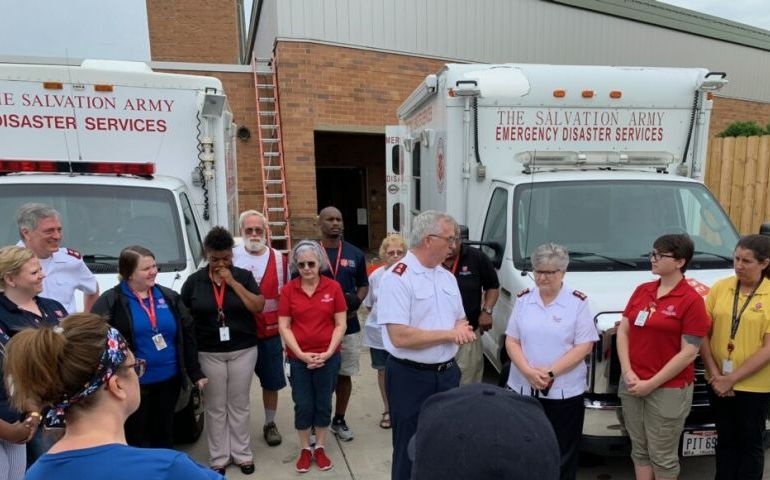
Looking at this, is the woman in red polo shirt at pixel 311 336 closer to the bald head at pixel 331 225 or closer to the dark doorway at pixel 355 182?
the bald head at pixel 331 225

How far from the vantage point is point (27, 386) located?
1.28m

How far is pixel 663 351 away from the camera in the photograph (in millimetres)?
2891

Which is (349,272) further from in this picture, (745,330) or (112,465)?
(112,465)

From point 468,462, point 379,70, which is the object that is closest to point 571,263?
point 468,462

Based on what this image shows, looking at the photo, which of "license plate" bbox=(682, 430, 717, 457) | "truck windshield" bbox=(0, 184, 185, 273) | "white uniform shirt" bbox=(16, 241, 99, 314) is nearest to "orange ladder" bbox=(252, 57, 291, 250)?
"truck windshield" bbox=(0, 184, 185, 273)

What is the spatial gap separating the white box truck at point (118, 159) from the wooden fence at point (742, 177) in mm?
8233

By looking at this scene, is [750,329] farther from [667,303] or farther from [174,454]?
[174,454]

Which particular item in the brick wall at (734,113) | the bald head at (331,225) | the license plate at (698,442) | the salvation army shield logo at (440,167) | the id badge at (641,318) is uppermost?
the brick wall at (734,113)

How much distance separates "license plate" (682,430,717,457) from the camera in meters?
Answer: 3.12

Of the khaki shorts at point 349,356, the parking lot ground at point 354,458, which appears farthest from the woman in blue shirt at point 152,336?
the khaki shorts at point 349,356

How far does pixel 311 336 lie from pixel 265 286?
0.60m

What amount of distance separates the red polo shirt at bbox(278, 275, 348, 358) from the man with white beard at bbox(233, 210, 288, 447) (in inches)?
12.4

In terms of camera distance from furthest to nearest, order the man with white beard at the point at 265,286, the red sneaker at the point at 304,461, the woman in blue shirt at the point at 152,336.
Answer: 1. the man with white beard at the point at 265,286
2. the red sneaker at the point at 304,461
3. the woman in blue shirt at the point at 152,336

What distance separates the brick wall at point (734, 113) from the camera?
51.1ft
